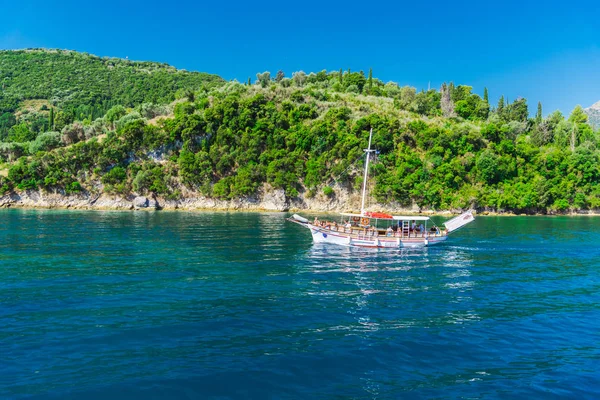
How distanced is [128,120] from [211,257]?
101m

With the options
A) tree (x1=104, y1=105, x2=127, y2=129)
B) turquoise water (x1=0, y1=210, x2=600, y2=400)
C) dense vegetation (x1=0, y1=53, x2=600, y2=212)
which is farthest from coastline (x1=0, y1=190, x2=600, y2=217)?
turquoise water (x1=0, y1=210, x2=600, y2=400)

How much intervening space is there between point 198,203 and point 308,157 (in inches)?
1303

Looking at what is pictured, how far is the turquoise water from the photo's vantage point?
12.8m

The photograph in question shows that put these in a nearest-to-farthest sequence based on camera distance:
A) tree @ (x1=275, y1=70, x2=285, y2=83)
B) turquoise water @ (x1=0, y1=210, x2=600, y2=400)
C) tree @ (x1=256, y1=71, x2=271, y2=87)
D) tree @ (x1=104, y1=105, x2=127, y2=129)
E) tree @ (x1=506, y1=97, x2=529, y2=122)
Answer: turquoise water @ (x1=0, y1=210, x2=600, y2=400)
tree @ (x1=104, y1=105, x2=127, y2=129)
tree @ (x1=506, y1=97, x2=529, y2=122)
tree @ (x1=256, y1=71, x2=271, y2=87)
tree @ (x1=275, y1=70, x2=285, y2=83)

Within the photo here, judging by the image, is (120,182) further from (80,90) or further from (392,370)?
(80,90)

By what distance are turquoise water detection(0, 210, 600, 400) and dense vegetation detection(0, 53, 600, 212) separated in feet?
222

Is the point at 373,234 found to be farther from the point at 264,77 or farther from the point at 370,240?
the point at 264,77

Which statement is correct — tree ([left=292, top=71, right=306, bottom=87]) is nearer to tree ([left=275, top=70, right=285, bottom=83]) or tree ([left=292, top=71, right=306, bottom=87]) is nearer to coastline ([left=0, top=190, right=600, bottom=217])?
tree ([left=275, top=70, right=285, bottom=83])

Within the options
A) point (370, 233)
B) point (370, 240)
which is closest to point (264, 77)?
point (370, 233)

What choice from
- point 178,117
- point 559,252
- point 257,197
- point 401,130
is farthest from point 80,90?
point 559,252

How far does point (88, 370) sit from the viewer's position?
522 inches

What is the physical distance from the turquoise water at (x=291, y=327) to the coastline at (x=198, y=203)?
66.7 m

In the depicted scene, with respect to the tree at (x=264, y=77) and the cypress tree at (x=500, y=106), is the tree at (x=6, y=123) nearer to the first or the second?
the tree at (x=264, y=77)

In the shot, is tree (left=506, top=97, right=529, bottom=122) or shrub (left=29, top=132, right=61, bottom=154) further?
tree (left=506, top=97, right=529, bottom=122)
